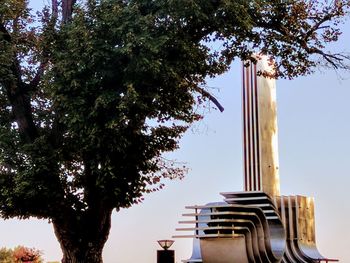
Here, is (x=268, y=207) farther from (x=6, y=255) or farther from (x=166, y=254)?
→ (x=6, y=255)

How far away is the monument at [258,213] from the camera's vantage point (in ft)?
34.8

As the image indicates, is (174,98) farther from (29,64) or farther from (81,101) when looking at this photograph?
(29,64)

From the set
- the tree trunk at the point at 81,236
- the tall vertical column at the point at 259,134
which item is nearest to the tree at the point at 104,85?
the tree trunk at the point at 81,236

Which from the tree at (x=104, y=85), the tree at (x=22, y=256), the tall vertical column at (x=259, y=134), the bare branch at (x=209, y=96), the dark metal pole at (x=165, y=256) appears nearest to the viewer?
the tree at (x=104, y=85)

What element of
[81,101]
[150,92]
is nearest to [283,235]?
[150,92]

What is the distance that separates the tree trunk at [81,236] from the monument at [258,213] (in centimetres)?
206

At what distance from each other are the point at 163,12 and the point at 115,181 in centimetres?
357

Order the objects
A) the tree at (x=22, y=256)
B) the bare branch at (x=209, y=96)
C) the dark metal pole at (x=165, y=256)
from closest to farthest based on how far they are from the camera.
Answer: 1. the bare branch at (x=209, y=96)
2. the dark metal pole at (x=165, y=256)
3. the tree at (x=22, y=256)

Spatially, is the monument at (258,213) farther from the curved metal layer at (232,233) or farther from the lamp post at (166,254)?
the lamp post at (166,254)

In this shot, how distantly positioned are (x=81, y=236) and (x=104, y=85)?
3439 millimetres

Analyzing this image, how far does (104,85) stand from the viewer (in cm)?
1045

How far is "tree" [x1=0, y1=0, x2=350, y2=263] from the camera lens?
10094mm

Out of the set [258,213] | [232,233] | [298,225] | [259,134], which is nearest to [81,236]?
[232,233]

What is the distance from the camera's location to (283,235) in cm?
1314
